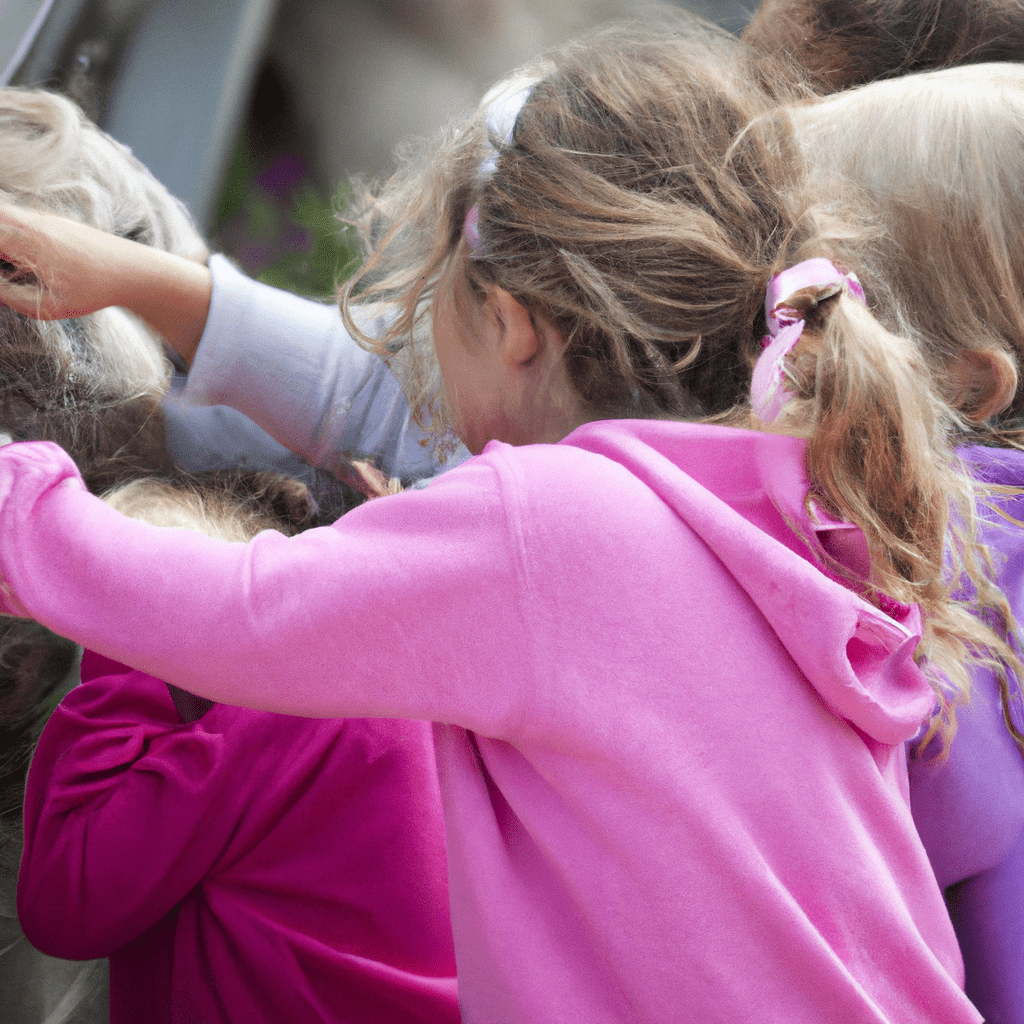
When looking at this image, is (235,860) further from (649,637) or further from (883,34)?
(883,34)

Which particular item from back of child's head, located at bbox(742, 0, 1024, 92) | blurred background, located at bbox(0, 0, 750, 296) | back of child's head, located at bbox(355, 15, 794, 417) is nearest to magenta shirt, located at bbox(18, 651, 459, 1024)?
back of child's head, located at bbox(355, 15, 794, 417)

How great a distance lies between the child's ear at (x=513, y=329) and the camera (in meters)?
0.63

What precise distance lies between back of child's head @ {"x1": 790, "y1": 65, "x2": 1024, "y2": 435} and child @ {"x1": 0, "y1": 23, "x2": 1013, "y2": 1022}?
200mm

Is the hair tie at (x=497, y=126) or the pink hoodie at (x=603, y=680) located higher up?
the hair tie at (x=497, y=126)

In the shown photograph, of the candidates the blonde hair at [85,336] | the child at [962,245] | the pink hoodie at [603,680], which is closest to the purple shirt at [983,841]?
the child at [962,245]

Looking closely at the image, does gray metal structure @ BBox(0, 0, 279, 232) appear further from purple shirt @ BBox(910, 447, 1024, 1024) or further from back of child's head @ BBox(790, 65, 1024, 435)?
purple shirt @ BBox(910, 447, 1024, 1024)

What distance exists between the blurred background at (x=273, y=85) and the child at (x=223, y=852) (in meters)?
0.14

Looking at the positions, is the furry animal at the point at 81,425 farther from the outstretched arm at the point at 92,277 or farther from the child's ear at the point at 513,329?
the child's ear at the point at 513,329

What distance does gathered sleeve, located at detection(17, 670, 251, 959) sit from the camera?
0.54 metres

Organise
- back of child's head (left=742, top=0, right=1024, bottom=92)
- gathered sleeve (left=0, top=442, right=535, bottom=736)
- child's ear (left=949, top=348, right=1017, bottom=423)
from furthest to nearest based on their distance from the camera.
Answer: back of child's head (left=742, top=0, right=1024, bottom=92)
child's ear (left=949, top=348, right=1017, bottom=423)
gathered sleeve (left=0, top=442, right=535, bottom=736)

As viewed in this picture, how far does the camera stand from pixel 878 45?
1078 mm

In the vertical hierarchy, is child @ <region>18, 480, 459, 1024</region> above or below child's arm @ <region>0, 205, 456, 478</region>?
below

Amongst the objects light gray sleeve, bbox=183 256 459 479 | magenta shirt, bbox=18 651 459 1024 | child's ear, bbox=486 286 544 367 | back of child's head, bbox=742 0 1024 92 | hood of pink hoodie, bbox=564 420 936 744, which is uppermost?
back of child's head, bbox=742 0 1024 92

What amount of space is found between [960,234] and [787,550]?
39 cm
